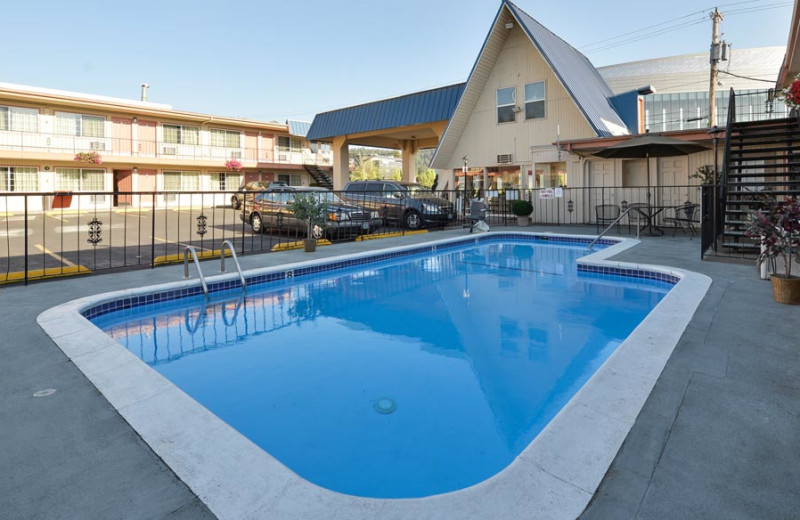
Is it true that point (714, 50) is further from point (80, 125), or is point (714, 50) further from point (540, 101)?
point (80, 125)

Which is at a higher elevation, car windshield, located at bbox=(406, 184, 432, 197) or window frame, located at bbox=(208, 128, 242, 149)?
window frame, located at bbox=(208, 128, 242, 149)

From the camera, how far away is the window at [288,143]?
3369 centimetres

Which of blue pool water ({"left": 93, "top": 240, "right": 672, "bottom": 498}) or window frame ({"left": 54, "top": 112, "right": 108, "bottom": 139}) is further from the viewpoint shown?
window frame ({"left": 54, "top": 112, "right": 108, "bottom": 139})

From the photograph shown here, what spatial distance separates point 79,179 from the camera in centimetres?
2583

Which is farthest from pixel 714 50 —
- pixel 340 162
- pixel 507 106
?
pixel 340 162

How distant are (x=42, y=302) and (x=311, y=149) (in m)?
31.1

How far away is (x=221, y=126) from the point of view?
3055cm

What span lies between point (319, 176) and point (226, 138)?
694 cm

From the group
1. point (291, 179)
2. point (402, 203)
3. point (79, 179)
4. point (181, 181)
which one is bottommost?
point (402, 203)

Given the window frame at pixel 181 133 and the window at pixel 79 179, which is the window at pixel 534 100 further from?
the window at pixel 79 179

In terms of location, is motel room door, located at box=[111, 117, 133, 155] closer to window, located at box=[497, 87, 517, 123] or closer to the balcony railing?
the balcony railing

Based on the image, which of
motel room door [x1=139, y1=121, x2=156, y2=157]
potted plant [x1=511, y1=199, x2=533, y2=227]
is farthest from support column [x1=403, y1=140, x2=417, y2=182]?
motel room door [x1=139, y1=121, x2=156, y2=157]

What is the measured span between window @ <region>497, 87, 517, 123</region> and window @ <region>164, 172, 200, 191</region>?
69.7ft

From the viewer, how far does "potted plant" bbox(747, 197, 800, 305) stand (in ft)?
16.4
